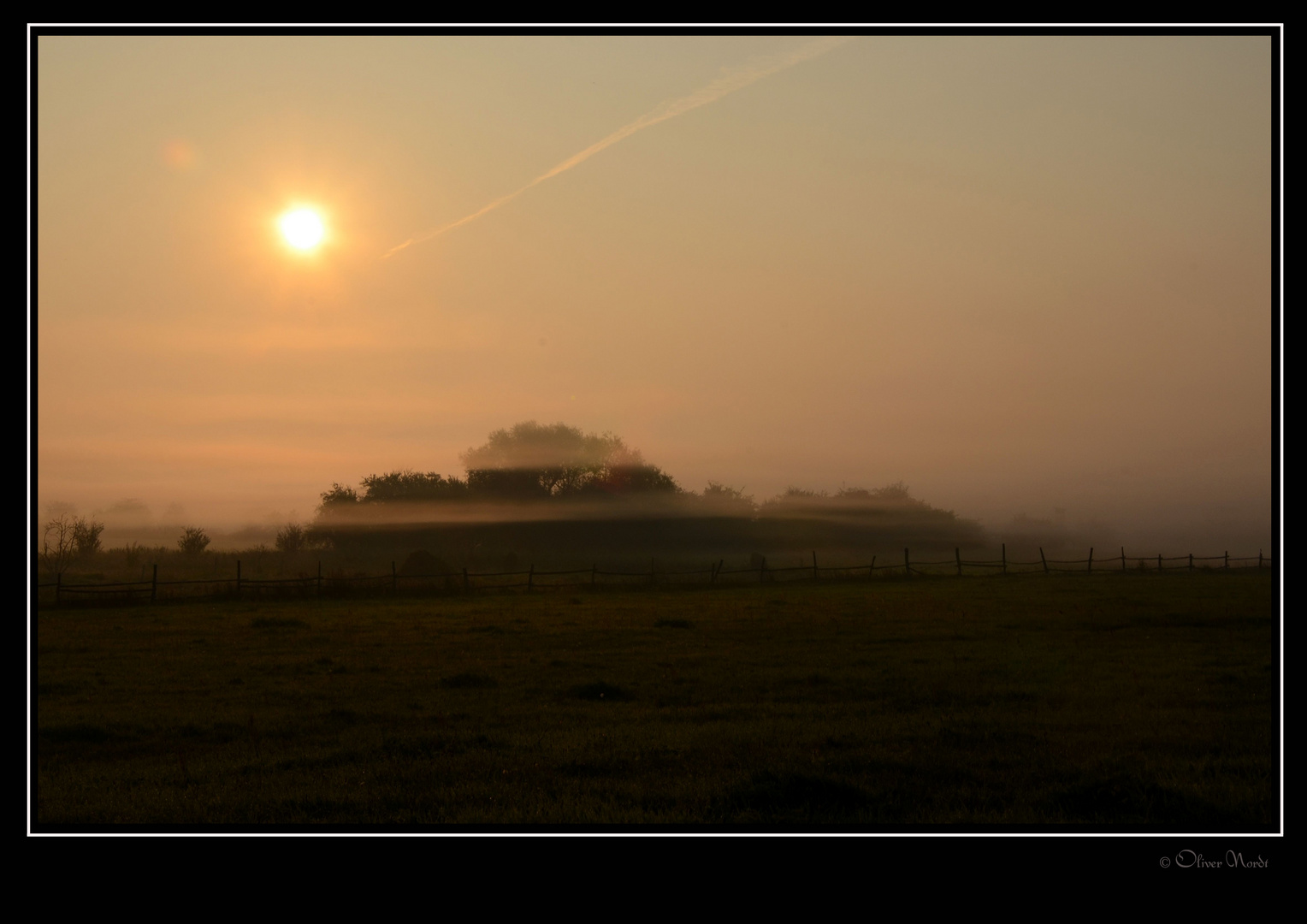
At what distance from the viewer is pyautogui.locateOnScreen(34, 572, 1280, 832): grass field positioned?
28.5 ft

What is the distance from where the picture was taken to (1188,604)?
2845cm

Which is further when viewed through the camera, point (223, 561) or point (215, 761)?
point (223, 561)

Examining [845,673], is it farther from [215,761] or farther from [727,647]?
[215,761]

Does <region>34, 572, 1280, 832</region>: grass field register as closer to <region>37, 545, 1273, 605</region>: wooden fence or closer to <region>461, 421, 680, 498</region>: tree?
<region>37, 545, 1273, 605</region>: wooden fence

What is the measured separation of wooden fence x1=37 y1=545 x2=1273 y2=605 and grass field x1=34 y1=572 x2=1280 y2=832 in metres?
9.55

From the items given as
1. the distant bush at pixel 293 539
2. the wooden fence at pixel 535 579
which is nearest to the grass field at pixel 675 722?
the wooden fence at pixel 535 579

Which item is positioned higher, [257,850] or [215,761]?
[257,850]

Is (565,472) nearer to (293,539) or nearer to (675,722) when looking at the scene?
(293,539)

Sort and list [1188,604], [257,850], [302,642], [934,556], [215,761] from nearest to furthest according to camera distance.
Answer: [257,850]
[215,761]
[302,642]
[1188,604]
[934,556]

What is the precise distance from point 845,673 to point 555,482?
215 ft

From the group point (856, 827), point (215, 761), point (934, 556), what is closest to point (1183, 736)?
point (856, 827)

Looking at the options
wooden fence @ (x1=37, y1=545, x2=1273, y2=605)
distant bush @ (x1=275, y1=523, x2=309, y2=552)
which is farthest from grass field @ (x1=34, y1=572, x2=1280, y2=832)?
distant bush @ (x1=275, y1=523, x2=309, y2=552)

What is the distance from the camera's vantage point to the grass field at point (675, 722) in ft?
28.5

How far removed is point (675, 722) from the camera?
12.6 meters
